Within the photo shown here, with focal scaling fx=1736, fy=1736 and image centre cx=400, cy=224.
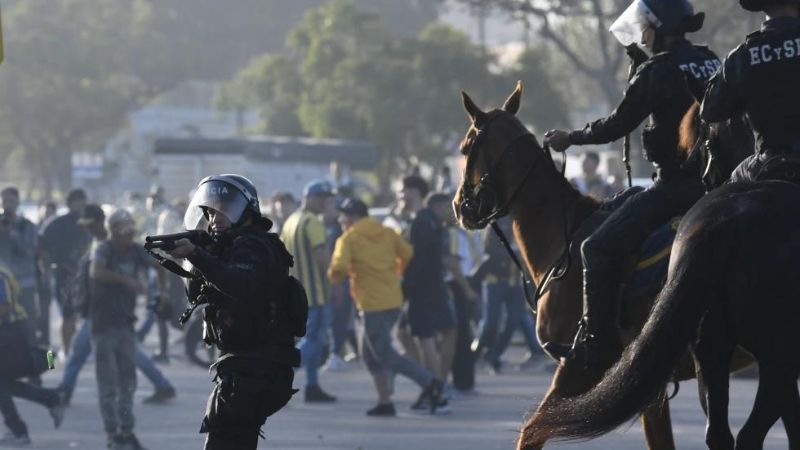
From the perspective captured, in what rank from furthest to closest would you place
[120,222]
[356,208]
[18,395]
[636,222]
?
1. [356,208]
2. [120,222]
3. [18,395]
4. [636,222]

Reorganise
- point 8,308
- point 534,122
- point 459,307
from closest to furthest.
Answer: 1. point 8,308
2. point 459,307
3. point 534,122

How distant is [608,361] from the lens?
27.6 ft

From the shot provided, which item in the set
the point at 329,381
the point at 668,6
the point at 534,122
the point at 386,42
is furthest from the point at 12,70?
the point at 668,6

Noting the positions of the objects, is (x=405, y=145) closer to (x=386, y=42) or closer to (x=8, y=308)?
(x=386, y=42)

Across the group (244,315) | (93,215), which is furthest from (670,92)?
(93,215)

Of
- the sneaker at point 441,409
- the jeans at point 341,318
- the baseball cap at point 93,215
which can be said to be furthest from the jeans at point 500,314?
the baseball cap at point 93,215

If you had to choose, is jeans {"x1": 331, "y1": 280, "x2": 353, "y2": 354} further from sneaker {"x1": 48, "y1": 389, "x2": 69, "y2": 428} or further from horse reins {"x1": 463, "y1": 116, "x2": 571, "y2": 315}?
horse reins {"x1": 463, "y1": 116, "x2": 571, "y2": 315}

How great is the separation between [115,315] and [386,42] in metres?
35.9

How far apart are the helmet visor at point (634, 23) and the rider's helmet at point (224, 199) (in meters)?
2.22

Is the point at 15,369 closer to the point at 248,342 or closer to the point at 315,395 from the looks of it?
the point at 315,395

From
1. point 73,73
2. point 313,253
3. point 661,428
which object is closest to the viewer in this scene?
point 661,428

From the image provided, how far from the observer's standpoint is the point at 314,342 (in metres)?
15.7

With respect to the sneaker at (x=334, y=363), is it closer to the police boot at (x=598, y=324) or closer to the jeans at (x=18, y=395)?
the jeans at (x=18, y=395)

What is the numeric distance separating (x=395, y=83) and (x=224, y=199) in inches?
1578
